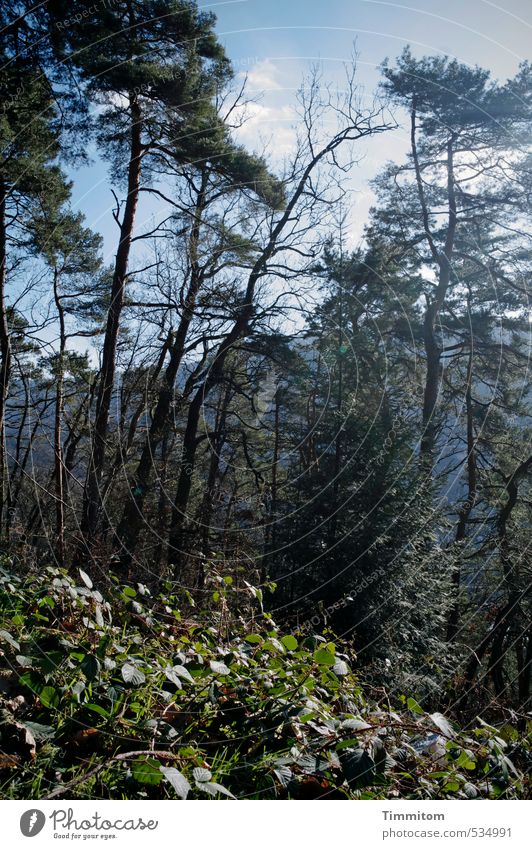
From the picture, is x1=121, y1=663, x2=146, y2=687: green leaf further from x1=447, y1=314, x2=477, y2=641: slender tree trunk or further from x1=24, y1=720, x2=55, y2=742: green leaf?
x1=447, y1=314, x2=477, y2=641: slender tree trunk

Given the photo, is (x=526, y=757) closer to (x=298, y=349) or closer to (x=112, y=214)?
(x=298, y=349)

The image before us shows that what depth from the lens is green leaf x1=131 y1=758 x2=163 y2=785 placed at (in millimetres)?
2078

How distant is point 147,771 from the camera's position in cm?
208

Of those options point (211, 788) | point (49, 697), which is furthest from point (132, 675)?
point (211, 788)

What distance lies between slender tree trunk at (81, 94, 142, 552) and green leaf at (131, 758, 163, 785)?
4.60 m

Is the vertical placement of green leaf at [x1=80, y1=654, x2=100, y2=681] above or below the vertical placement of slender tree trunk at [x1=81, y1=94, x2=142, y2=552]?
below

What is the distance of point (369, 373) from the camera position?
304 inches

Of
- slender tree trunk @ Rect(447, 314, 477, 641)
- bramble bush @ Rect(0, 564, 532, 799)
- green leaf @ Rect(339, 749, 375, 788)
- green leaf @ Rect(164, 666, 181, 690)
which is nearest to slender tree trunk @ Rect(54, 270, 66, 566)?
bramble bush @ Rect(0, 564, 532, 799)

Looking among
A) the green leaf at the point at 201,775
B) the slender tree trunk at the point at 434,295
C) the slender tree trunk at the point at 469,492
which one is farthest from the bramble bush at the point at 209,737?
the slender tree trunk at the point at 469,492

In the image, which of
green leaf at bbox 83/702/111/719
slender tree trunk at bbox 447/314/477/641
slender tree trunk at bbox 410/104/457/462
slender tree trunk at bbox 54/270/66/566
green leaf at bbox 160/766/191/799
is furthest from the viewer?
slender tree trunk at bbox 447/314/477/641

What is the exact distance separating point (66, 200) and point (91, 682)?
25.7ft
